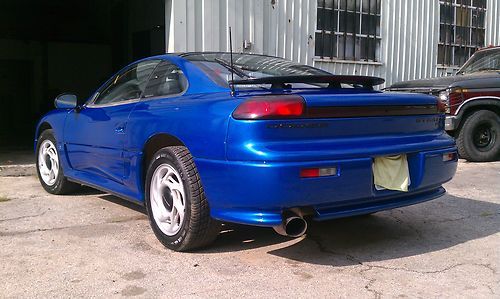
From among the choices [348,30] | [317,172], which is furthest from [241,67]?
[348,30]

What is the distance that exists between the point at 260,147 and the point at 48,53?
15.6 m

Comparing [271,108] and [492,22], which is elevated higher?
[492,22]

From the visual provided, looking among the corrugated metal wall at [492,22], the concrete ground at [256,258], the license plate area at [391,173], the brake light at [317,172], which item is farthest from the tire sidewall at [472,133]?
the brake light at [317,172]

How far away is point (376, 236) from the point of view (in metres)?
4.12

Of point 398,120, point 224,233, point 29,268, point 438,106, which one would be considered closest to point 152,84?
point 224,233

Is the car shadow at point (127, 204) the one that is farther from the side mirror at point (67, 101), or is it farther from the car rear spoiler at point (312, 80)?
the car rear spoiler at point (312, 80)

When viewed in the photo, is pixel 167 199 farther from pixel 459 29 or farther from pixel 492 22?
pixel 492 22

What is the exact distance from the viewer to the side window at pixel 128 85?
14.5 ft

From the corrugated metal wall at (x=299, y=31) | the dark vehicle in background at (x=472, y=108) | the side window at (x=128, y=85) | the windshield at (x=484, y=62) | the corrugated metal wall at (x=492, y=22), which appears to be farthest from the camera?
the corrugated metal wall at (x=492, y=22)

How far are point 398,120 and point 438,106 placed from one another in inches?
22.9

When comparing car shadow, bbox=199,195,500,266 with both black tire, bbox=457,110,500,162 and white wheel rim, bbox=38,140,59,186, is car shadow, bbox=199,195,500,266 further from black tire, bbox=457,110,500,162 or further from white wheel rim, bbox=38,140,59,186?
black tire, bbox=457,110,500,162

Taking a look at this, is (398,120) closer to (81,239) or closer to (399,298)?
(399,298)

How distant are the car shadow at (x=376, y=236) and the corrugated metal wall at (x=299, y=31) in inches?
164

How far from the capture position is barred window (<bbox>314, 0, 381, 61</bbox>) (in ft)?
31.3
